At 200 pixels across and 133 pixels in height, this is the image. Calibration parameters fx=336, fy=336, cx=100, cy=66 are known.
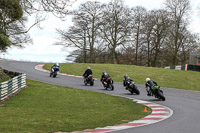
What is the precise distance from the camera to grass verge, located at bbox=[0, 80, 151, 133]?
9.59 meters

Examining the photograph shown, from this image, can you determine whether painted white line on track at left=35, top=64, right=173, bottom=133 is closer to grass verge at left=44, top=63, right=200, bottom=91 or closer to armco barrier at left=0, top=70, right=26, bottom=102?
armco barrier at left=0, top=70, right=26, bottom=102

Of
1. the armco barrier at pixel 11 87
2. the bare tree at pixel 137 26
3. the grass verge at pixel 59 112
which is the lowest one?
the grass verge at pixel 59 112

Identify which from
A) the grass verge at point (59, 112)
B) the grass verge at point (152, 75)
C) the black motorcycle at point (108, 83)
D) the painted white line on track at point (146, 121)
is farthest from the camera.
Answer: the grass verge at point (152, 75)

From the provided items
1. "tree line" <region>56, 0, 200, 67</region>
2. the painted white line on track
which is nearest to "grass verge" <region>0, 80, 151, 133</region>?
the painted white line on track

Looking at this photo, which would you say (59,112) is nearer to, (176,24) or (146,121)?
(146,121)

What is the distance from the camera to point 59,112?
42.2 feet

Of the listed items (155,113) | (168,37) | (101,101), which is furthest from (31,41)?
(155,113)

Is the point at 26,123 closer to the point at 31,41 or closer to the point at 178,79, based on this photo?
the point at 178,79

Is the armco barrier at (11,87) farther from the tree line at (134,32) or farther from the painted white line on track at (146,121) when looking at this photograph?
the tree line at (134,32)

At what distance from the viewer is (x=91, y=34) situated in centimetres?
5925

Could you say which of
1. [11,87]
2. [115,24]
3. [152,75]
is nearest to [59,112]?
[11,87]

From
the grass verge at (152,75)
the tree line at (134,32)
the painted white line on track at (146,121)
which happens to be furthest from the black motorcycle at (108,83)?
the tree line at (134,32)

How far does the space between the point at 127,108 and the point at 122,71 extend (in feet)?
78.7

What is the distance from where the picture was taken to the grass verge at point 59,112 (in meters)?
9.59
